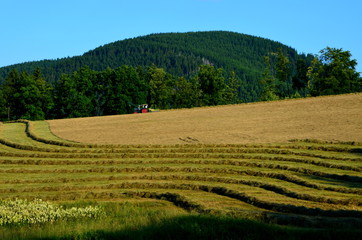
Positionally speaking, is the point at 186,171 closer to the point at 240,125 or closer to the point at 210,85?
the point at 240,125

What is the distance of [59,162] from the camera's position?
1366 inches

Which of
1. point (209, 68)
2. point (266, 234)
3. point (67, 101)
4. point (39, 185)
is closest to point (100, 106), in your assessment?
point (67, 101)

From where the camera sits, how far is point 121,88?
111m

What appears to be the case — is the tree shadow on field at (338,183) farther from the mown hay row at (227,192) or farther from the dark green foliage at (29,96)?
the dark green foliage at (29,96)

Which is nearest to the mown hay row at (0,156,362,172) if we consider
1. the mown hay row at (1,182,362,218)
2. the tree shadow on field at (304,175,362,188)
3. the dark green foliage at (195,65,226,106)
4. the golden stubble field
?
the tree shadow on field at (304,175,362,188)

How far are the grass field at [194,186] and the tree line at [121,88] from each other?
6072 cm

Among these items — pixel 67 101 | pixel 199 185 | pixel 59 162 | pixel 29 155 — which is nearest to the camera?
pixel 199 185

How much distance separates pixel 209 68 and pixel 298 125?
78628mm

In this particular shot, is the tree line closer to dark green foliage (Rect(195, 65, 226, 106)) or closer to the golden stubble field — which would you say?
dark green foliage (Rect(195, 65, 226, 106))

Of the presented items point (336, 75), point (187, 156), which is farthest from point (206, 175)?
point (336, 75)

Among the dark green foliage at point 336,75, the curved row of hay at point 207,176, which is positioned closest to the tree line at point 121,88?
the dark green foliage at point 336,75

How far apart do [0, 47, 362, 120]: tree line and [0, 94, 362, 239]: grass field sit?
199 ft

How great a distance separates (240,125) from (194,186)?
84.6ft

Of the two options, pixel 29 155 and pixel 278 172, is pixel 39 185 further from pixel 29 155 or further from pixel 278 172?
pixel 278 172
